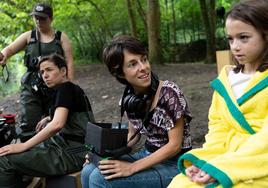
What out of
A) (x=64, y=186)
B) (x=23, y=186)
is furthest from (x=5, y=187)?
(x=64, y=186)

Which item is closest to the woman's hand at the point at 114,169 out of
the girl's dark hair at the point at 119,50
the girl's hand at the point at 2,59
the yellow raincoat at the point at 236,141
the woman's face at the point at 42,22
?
the yellow raincoat at the point at 236,141

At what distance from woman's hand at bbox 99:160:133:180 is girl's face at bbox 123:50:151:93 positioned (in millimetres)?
500

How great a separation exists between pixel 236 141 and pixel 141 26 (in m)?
18.2

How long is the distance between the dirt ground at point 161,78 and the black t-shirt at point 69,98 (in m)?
1.89

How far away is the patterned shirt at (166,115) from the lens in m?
2.42

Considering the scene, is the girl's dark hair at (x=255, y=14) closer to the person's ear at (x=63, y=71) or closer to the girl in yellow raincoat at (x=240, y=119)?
the girl in yellow raincoat at (x=240, y=119)

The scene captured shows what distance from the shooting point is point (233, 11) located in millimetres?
1918

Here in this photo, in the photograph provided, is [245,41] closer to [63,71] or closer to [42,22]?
[63,71]

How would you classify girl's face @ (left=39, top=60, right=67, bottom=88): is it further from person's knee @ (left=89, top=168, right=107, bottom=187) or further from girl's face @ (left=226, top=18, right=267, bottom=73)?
girl's face @ (left=226, top=18, right=267, bottom=73)

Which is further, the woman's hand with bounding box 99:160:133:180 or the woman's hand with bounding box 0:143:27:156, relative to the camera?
the woman's hand with bounding box 0:143:27:156

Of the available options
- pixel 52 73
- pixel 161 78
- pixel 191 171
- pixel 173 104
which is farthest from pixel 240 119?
pixel 161 78

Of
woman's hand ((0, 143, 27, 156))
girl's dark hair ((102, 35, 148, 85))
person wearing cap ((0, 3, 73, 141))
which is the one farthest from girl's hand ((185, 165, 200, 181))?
person wearing cap ((0, 3, 73, 141))

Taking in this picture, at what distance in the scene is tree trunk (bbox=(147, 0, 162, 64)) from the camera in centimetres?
1158

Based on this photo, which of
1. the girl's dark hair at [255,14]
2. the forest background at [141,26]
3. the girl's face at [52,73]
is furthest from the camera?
the forest background at [141,26]
